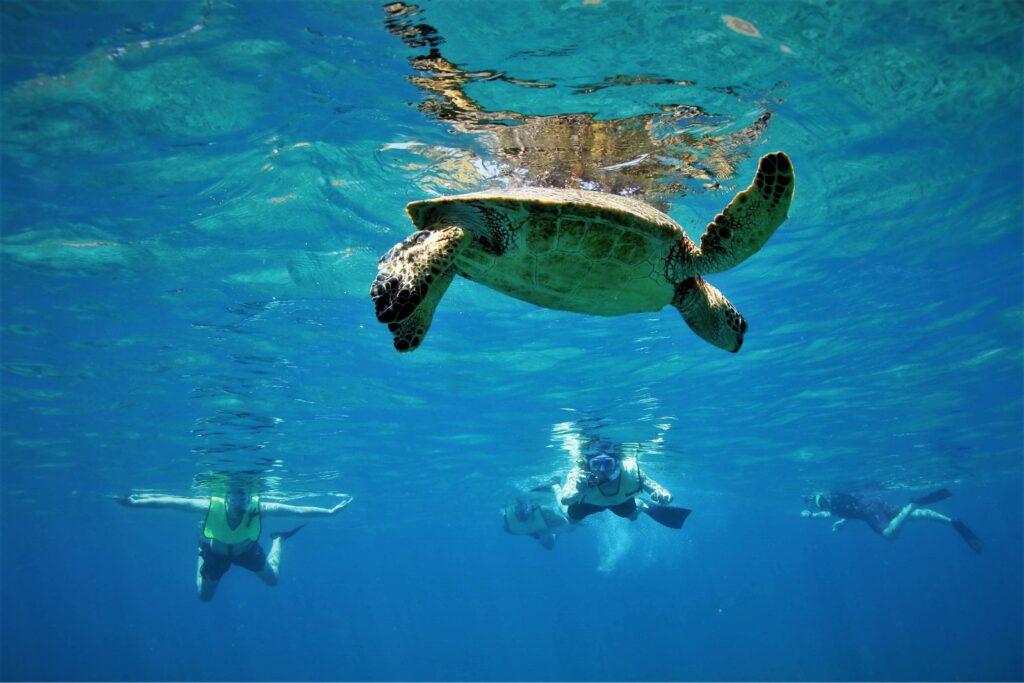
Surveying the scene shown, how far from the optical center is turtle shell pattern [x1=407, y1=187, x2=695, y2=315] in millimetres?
3896

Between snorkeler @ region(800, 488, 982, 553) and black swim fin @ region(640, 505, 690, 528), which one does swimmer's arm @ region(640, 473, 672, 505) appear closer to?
black swim fin @ region(640, 505, 690, 528)

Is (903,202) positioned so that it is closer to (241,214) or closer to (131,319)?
(241,214)

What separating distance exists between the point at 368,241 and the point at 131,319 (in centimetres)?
632

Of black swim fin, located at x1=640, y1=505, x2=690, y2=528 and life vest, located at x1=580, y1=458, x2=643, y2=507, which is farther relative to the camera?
life vest, located at x1=580, y1=458, x2=643, y2=507

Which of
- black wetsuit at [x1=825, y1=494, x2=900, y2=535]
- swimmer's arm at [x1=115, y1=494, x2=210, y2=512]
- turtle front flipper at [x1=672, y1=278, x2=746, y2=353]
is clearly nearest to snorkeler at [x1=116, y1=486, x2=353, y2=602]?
swimmer's arm at [x1=115, y1=494, x2=210, y2=512]

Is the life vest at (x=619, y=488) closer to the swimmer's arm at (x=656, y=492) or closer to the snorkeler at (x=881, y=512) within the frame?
the swimmer's arm at (x=656, y=492)

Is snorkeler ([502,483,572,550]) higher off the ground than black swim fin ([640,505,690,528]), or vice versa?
black swim fin ([640,505,690,528])

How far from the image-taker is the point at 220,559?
1677 centimetres

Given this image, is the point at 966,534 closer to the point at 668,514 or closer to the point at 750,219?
the point at 668,514

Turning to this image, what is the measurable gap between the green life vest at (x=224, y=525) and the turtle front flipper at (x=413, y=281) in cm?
1539

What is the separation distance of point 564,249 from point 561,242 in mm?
110

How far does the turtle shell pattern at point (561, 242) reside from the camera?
3896 mm

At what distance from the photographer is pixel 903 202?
31.0 ft

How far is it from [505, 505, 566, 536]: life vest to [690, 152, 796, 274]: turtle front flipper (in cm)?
1700
